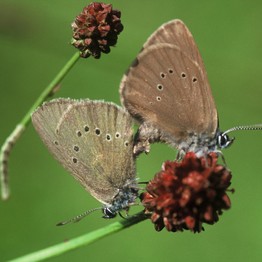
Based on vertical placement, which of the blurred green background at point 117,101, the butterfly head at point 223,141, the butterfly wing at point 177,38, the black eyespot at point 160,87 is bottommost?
the blurred green background at point 117,101

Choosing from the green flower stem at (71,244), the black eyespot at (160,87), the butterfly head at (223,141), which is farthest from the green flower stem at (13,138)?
the butterfly head at (223,141)

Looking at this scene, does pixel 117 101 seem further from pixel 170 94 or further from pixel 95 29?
pixel 95 29

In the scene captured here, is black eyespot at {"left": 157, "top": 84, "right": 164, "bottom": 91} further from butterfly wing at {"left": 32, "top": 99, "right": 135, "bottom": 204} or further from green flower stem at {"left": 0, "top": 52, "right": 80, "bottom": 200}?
green flower stem at {"left": 0, "top": 52, "right": 80, "bottom": 200}

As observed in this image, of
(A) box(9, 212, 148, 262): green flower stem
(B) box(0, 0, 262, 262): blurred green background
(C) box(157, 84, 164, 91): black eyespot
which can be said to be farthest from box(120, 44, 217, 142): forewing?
(B) box(0, 0, 262, 262): blurred green background

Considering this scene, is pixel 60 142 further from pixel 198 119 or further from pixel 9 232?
pixel 9 232

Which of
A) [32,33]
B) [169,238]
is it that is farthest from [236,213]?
[32,33]

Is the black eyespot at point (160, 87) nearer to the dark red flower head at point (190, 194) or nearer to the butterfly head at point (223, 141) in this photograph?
the butterfly head at point (223, 141)

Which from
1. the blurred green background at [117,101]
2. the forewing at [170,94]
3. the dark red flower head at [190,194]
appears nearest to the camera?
the dark red flower head at [190,194]
